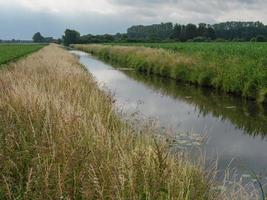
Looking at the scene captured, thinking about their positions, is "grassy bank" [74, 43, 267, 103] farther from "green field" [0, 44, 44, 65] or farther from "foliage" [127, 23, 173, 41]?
"foliage" [127, 23, 173, 41]

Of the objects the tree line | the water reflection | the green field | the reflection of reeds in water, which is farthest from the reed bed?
the tree line

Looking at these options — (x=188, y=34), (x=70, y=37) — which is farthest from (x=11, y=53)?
(x=70, y=37)

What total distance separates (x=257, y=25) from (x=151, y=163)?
128405 mm

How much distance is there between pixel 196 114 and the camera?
13594mm

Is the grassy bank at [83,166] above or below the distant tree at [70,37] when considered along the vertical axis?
above

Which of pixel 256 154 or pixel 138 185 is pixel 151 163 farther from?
pixel 256 154

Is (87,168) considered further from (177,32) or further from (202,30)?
(177,32)

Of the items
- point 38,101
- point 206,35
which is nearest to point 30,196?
point 38,101

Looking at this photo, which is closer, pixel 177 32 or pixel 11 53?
pixel 11 53

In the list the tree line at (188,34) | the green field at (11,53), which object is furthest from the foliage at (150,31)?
the green field at (11,53)

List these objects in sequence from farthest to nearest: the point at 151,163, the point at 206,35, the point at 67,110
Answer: the point at 206,35 → the point at 67,110 → the point at 151,163

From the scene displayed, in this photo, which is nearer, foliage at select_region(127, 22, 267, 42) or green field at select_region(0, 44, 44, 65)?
green field at select_region(0, 44, 44, 65)

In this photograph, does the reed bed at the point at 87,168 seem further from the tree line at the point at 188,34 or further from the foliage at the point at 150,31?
the foliage at the point at 150,31

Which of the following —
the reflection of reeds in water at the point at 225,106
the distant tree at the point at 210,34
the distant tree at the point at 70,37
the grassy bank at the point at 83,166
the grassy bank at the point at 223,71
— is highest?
the grassy bank at the point at 83,166
